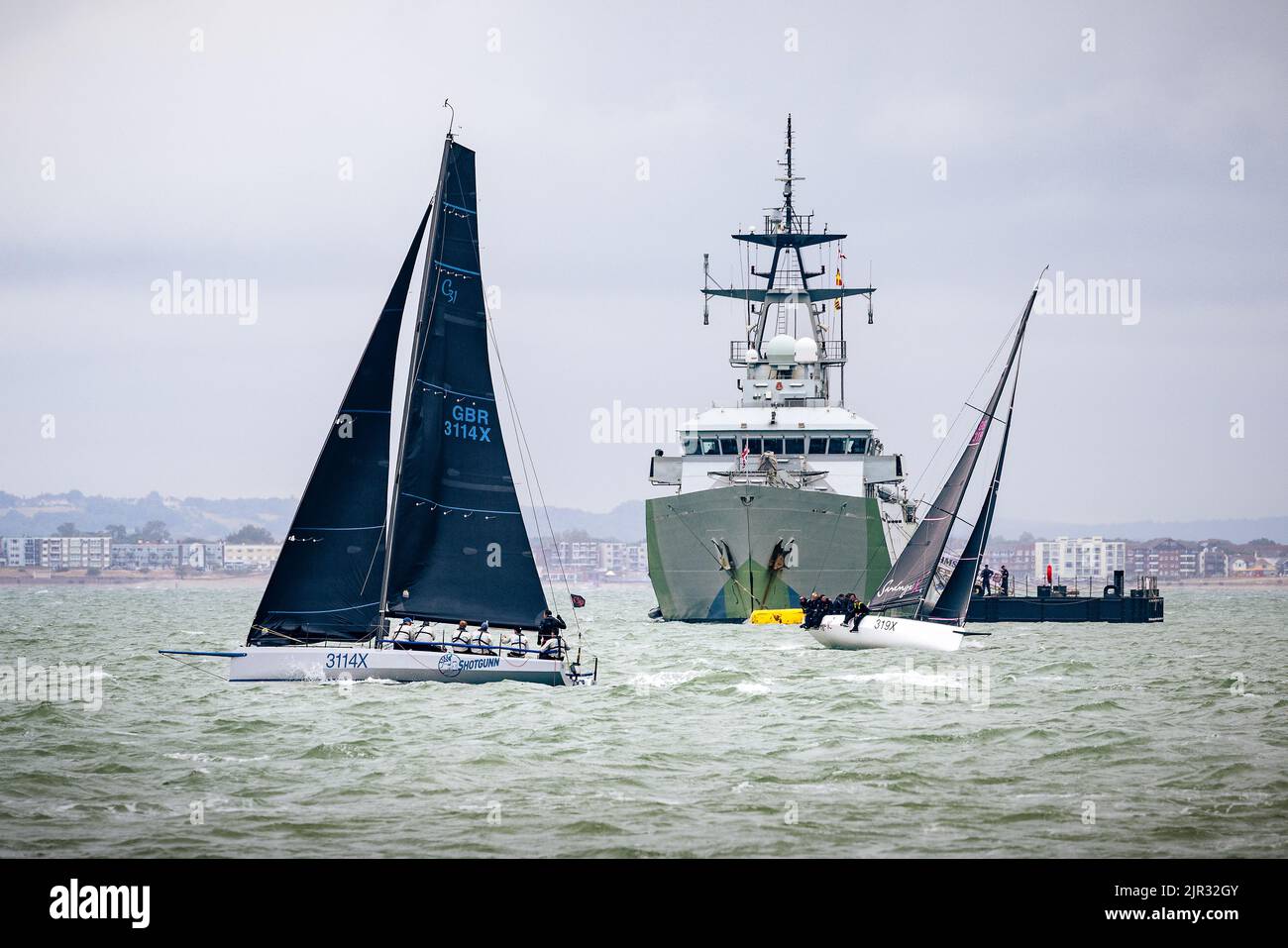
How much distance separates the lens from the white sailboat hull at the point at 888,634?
137 ft

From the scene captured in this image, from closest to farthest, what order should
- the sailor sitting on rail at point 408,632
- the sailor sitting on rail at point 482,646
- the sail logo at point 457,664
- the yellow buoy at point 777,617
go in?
the sail logo at point 457,664 → the sailor sitting on rail at point 482,646 → the sailor sitting on rail at point 408,632 → the yellow buoy at point 777,617

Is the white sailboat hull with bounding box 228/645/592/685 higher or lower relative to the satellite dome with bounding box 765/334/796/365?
lower

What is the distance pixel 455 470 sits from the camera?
2977 cm

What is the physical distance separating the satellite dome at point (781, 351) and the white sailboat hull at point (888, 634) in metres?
24.0

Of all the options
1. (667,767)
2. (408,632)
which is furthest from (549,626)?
(667,767)

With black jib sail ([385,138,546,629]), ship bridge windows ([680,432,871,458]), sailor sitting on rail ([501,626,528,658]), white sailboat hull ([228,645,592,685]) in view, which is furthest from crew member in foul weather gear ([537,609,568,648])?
ship bridge windows ([680,432,871,458])

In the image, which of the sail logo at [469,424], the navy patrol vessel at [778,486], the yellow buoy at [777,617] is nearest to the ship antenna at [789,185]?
the navy patrol vessel at [778,486]

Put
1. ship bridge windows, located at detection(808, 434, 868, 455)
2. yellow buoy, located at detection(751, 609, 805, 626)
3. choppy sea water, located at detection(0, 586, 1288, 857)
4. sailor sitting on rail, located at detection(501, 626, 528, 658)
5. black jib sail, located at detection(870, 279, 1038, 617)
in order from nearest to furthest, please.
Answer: choppy sea water, located at detection(0, 586, 1288, 857)
sailor sitting on rail, located at detection(501, 626, 528, 658)
black jib sail, located at detection(870, 279, 1038, 617)
yellow buoy, located at detection(751, 609, 805, 626)
ship bridge windows, located at detection(808, 434, 868, 455)

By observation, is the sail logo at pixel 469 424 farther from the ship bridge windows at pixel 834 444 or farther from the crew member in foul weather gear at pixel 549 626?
the ship bridge windows at pixel 834 444

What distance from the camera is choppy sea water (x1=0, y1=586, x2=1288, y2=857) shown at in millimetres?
15492

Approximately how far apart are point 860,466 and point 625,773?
136ft

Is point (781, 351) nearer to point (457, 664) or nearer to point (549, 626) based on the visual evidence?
point (549, 626)
